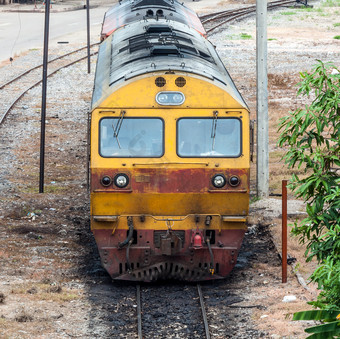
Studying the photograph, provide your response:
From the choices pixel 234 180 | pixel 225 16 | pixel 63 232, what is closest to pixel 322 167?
pixel 234 180

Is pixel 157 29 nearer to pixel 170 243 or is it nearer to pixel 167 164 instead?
pixel 167 164

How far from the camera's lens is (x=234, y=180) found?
11.2m

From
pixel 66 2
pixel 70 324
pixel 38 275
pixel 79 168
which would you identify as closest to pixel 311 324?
pixel 70 324

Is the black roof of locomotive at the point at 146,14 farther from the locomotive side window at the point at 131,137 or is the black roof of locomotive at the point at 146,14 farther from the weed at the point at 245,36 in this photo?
the weed at the point at 245,36

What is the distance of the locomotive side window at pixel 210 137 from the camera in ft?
36.7

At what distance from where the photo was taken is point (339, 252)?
7.94 metres

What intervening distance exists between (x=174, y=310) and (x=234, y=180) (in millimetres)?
2009

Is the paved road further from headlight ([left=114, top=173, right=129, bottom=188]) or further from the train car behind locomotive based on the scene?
headlight ([left=114, top=173, right=129, bottom=188])

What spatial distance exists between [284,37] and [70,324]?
3248cm

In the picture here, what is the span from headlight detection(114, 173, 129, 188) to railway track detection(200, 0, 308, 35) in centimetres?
2960

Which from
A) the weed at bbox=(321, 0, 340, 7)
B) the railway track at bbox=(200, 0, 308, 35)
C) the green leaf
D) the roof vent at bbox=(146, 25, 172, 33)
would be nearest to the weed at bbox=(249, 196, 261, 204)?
the roof vent at bbox=(146, 25, 172, 33)

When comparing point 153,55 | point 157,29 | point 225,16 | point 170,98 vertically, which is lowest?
point 170,98

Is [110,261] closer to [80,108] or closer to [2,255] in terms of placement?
[2,255]

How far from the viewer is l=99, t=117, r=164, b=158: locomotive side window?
36.6 ft
